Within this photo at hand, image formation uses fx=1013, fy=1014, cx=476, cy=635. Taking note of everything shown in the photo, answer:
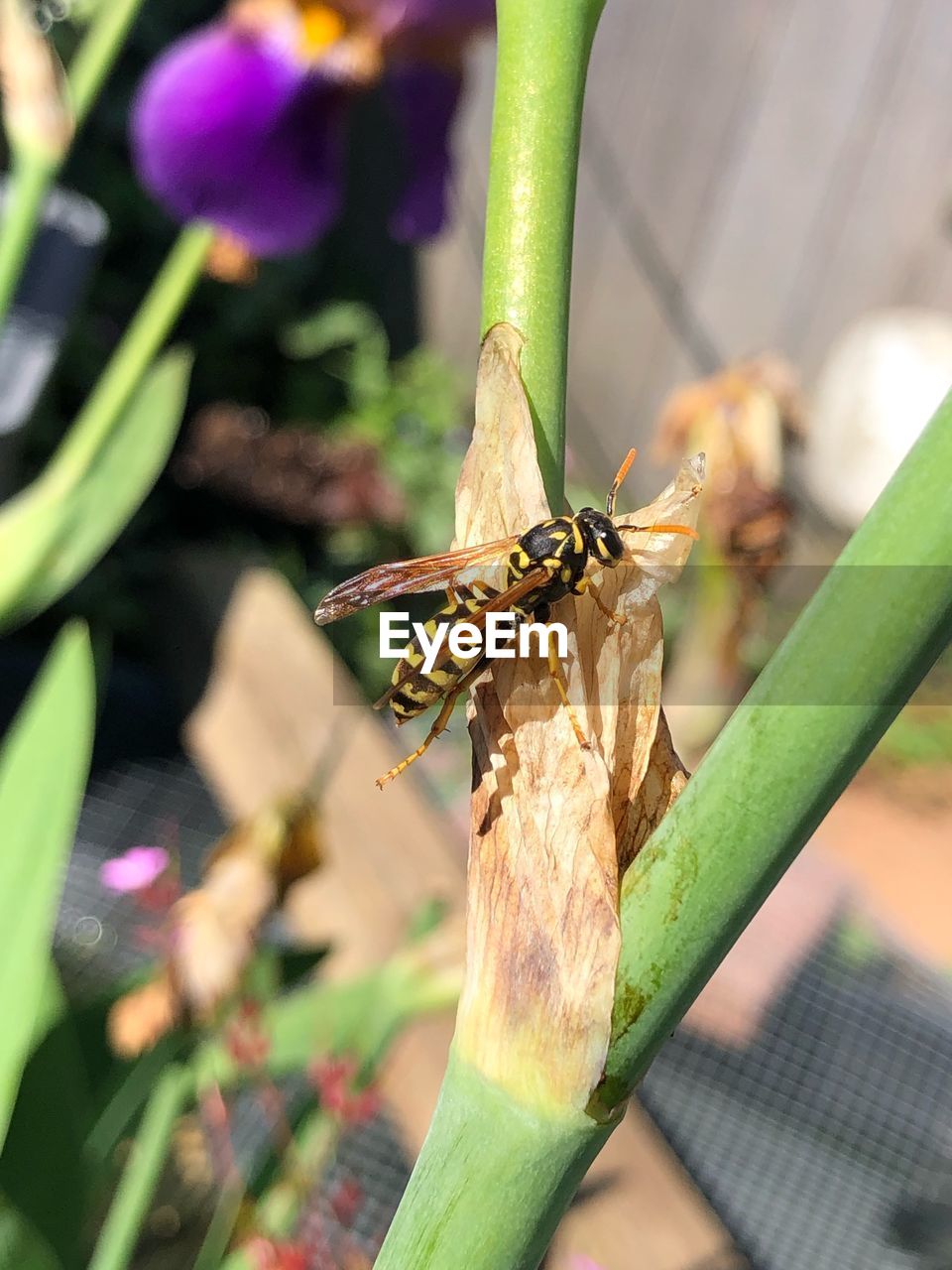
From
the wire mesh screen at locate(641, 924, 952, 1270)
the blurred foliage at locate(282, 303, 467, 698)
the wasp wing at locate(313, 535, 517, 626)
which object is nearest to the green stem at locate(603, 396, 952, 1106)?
the wasp wing at locate(313, 535, 517, 626)

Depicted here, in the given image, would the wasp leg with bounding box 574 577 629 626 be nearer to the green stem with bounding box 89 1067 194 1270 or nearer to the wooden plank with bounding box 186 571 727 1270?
the green stem with bounding box 89 1067 194 1270

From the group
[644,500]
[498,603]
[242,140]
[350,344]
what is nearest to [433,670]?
[498,603]

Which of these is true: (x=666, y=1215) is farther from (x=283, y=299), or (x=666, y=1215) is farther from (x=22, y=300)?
(x=283, y=299)

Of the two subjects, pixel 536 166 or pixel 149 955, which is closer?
pixel 536 166

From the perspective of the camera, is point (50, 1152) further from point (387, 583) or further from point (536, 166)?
point (536, 166)

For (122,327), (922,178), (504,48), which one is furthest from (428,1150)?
(122,327)

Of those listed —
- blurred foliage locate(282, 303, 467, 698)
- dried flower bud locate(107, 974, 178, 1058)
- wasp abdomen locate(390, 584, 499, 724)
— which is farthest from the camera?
blurred foliage locate(282, 303, 467, 698)

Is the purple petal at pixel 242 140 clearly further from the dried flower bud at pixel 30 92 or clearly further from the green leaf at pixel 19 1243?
the green leaf at pixel 19 1243
